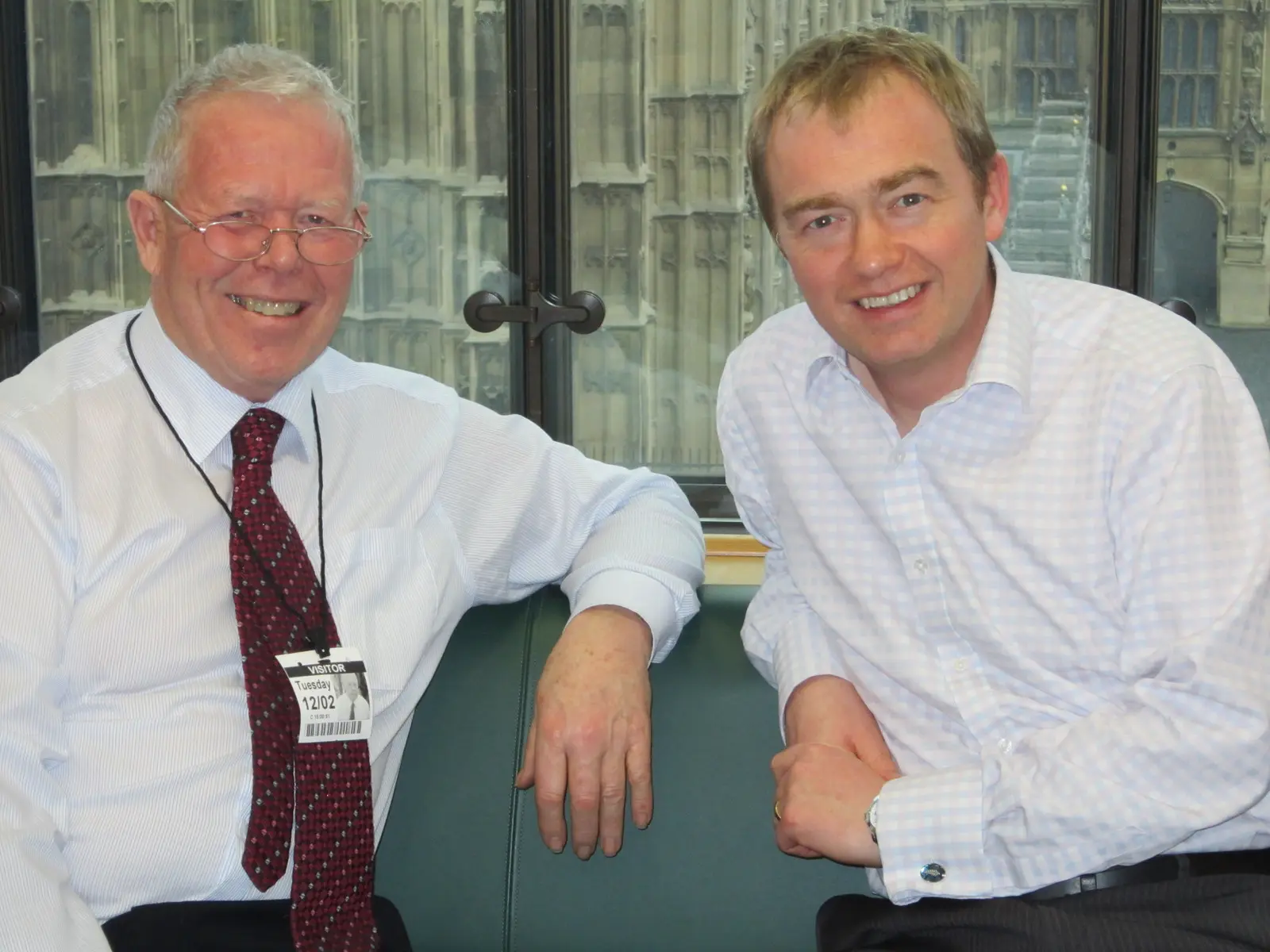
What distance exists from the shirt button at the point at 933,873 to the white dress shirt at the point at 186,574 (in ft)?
1.60

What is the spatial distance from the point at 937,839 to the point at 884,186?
26.6 inches

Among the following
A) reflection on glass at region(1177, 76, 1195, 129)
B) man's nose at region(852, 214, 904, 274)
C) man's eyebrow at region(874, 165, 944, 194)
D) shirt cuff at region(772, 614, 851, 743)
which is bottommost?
shirt cuff at region(772, 614, 851, 743)

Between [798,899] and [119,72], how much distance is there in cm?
254

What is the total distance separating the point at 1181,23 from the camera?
292 cm

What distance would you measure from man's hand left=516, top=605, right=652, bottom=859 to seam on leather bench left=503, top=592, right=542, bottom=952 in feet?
0.61

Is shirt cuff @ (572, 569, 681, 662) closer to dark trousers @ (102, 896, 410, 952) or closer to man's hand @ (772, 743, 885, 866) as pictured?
man's hand @ (772, 743, 885, 866)

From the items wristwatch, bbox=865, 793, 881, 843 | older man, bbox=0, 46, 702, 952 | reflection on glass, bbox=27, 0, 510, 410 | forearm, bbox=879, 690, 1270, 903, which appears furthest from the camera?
reflection on glass, bbox=27, 0, 510, 410

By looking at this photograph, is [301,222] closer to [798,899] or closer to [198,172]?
[198,172]

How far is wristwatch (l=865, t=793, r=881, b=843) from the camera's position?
57.6 inches

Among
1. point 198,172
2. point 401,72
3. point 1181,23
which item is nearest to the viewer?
point 198,172

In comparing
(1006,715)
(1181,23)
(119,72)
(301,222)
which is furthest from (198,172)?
(1181,23)

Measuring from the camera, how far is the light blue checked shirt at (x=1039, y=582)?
1366 millimetres

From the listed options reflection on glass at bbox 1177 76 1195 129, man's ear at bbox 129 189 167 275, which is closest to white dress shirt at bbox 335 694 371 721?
man's ear at bbox 129 189 167 275

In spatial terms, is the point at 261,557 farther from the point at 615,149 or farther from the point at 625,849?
the point at 615,149
